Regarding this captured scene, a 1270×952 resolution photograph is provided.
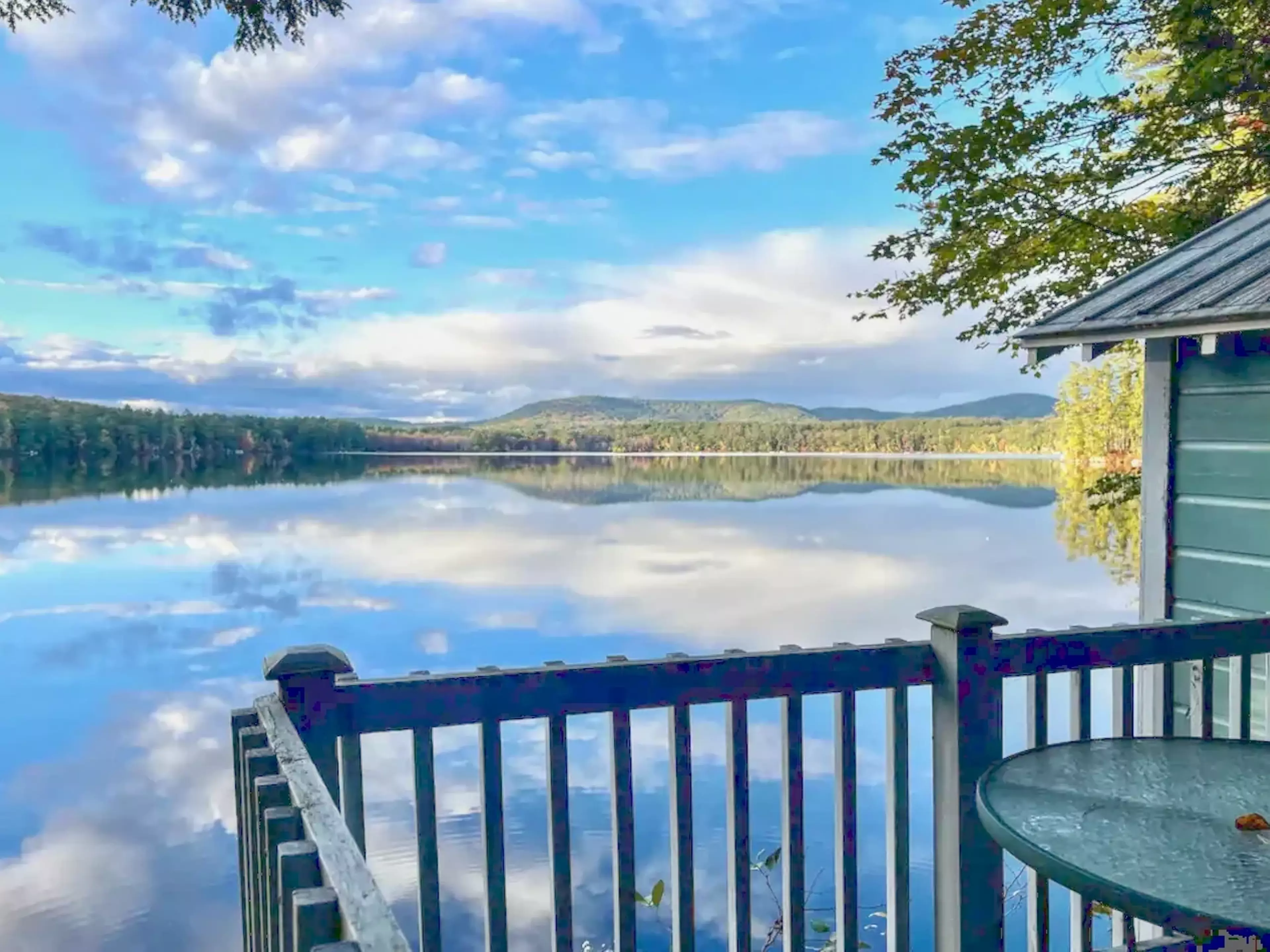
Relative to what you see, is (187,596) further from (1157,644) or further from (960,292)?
(1157,644)

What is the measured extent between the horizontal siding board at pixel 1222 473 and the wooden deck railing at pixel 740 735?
130 cm

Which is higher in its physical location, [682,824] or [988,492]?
[682,824]

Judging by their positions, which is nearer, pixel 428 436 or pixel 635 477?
pixel 428 436

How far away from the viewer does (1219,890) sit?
4.74ft

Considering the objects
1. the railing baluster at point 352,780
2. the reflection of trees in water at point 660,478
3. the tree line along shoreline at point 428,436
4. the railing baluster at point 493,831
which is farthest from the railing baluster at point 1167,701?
the tree line along shoreline at point 428,436

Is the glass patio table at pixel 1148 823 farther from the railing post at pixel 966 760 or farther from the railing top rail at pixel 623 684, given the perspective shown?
the railing top rail at pixel 623 684

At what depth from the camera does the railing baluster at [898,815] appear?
2051 mm

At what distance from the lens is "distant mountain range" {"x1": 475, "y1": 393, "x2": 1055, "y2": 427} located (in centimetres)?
5569

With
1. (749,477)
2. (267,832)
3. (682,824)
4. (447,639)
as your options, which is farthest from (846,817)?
(749,477)

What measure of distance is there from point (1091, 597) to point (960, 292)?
43.8 ft

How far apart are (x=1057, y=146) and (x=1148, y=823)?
7610mm

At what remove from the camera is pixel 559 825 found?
1.80 metres

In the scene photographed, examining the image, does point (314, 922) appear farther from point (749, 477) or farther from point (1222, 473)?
point (749, 477)

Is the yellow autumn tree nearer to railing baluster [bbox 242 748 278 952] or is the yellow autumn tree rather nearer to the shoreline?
the shoreline
